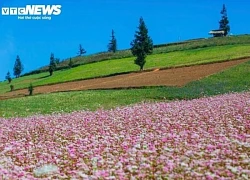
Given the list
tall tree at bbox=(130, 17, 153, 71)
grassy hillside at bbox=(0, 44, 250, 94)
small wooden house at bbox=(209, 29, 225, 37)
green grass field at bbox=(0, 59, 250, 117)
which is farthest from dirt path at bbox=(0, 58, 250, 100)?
small wooden house at bbox=(209, 29, 225, 37)

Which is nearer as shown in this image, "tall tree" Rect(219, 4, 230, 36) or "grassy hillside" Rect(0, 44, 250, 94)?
"grassy hillside" Rect(0, 44, 250, 94)

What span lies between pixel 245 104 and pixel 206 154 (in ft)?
33.4

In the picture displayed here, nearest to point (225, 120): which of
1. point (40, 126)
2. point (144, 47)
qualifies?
point (40, 126)

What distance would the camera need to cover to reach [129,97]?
37.9 m

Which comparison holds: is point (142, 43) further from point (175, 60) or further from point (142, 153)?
point (142, 153)

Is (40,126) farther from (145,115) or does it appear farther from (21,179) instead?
(21,179)

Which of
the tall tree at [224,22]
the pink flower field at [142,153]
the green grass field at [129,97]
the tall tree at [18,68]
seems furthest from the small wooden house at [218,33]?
the pink flower field at [142,153]

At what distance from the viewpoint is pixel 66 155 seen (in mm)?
10469

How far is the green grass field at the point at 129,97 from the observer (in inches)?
1272

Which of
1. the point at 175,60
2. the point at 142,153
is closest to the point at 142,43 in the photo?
the point at 175,60

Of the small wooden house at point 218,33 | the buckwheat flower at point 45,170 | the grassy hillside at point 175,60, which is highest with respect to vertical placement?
the small wooden house at point 218,33

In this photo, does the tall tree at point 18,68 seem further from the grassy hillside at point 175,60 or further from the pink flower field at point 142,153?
the pink flower field at point 142,153

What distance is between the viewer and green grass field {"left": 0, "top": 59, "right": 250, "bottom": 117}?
106 feet

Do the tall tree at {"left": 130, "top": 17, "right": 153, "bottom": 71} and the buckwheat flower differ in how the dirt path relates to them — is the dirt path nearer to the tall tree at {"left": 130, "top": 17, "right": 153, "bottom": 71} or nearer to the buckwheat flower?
the tall tree at {"left": 130, "top": 17, "right": 153, "bottom": 71}
